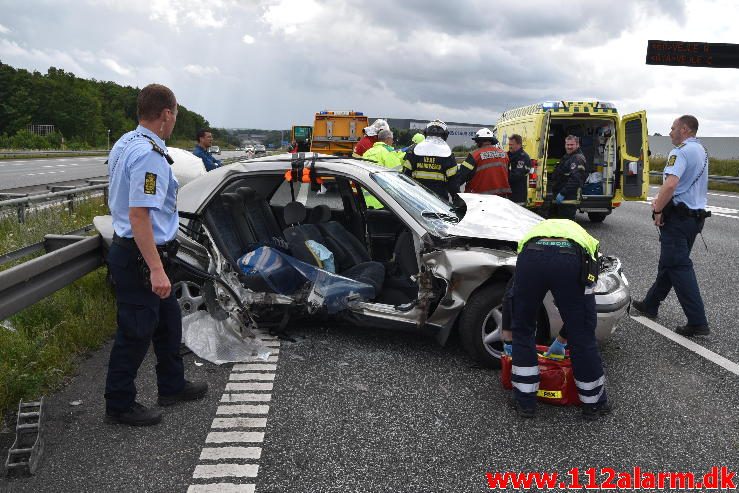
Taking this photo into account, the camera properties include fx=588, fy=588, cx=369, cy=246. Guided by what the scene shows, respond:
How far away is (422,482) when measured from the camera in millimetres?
2717

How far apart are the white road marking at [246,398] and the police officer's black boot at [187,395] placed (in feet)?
0.44

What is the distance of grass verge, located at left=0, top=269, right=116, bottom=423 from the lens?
3420mm

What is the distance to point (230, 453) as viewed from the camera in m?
2.93

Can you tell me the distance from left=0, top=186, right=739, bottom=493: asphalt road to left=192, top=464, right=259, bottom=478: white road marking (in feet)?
0.06

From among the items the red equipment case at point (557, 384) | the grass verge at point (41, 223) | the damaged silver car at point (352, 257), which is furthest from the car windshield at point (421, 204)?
the grass verge at point (41, 223)

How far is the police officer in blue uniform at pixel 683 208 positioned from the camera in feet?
16.1

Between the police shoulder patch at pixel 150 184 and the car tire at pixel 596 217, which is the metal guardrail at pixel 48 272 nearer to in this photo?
the police shoulder patch at pixel 150 184

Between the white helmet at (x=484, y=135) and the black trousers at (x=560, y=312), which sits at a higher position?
the white helmet at (x=484, y=135)

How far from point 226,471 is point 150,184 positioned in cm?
144

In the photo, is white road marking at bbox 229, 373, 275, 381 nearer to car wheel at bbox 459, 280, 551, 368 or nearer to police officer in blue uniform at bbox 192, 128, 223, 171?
car wheel at bbox 459, 280, 551, 368

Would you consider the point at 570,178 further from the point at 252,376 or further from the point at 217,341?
the point at 252,376

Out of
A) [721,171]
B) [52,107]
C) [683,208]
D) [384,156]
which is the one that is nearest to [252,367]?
[683,208]

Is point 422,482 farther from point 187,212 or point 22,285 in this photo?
point 187,212

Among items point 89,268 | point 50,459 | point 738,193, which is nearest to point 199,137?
point 89,268
